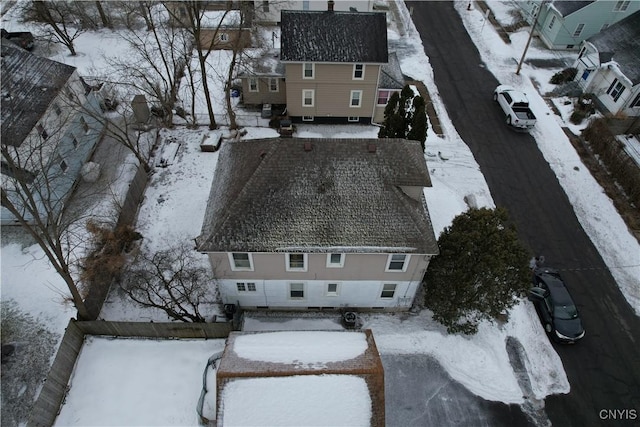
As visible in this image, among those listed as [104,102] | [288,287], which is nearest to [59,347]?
[288,287]

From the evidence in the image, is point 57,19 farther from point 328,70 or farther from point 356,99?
point 356,99

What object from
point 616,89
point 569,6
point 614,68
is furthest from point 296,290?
point 569,6

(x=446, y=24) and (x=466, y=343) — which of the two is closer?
(x=466, y=343)

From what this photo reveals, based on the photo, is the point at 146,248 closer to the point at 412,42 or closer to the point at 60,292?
the point at 60,292

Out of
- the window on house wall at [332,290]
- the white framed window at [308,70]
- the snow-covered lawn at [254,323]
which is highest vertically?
the white framed window at [308,70]

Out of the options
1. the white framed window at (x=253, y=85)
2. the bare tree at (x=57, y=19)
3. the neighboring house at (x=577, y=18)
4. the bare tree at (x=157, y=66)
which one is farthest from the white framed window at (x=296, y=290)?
the neighboring house at (x=577, y=18)

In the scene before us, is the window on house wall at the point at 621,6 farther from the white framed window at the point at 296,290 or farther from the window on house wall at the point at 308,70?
the white framed window at the point at 296,290
